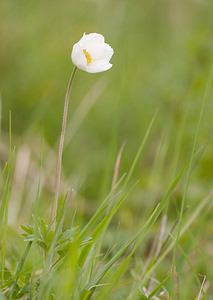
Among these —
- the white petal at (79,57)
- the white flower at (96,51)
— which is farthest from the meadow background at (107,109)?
the white petal at (79,57)

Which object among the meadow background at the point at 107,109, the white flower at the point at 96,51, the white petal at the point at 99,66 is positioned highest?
the white flower at the point at 96,51

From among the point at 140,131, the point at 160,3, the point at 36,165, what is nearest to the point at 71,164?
the point at 36,165

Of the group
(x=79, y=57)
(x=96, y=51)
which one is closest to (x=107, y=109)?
Result: (x=96, y=51)

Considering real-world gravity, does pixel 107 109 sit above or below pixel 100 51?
below

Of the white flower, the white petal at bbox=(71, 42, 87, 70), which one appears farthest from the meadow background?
the white petal at bbox=(71, 42, 87, 70)

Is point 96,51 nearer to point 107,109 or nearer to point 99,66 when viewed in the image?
point 99,66

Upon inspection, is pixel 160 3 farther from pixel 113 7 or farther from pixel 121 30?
pixel 121 30

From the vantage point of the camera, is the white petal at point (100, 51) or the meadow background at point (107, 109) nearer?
the white petal at point (100, 51)

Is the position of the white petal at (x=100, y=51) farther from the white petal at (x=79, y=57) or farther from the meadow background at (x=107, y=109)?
the meadow background at (x=107, y=109)
